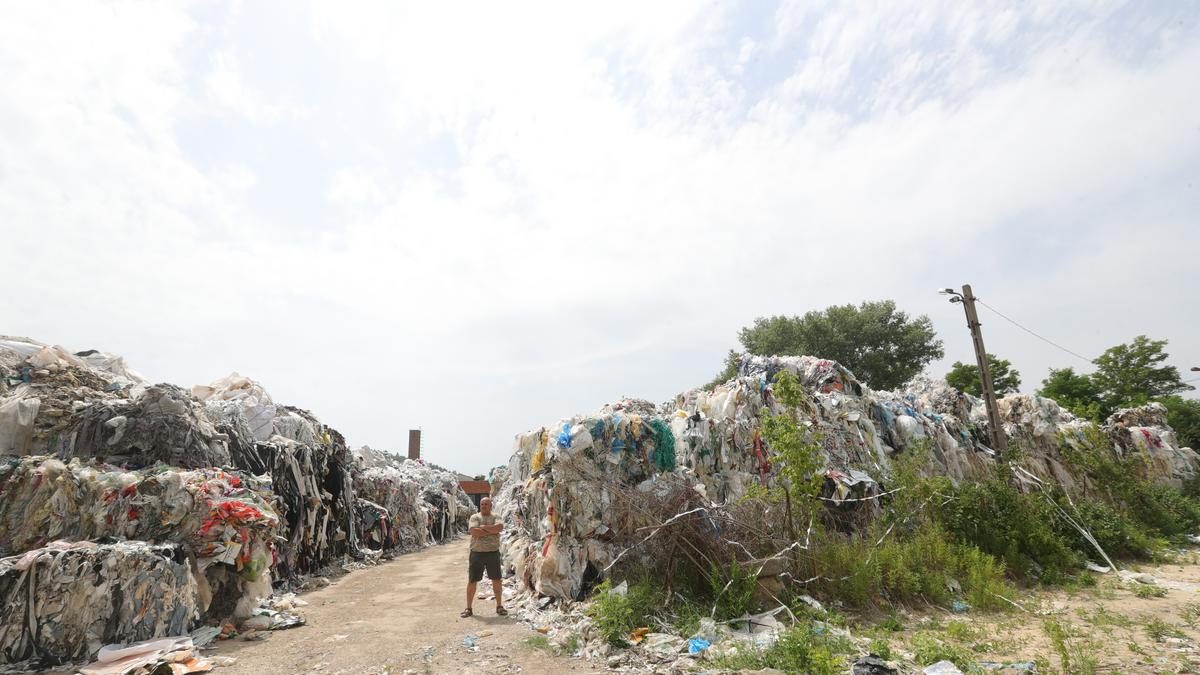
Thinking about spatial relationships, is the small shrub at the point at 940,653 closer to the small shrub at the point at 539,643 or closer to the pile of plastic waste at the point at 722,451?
the pile of plastic waste at the point at 722,451

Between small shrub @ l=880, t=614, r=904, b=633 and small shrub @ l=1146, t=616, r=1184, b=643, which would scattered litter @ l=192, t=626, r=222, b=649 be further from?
small shrub @ l=1146, t=616, r=1184, b=643

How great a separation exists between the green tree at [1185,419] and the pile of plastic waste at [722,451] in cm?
823

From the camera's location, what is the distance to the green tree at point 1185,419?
21578mm

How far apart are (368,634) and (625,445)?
3.53 meters

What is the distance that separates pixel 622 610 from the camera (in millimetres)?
5754

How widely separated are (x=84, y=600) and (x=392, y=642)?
8.67 feet

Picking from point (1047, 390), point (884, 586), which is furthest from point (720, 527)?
point (1047, 390)

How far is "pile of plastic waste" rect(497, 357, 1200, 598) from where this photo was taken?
23.3 ft

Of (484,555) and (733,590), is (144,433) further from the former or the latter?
(733,590)

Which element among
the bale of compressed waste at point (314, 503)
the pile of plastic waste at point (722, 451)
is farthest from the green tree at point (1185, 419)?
the bale of compressed waste at point (314, 503)

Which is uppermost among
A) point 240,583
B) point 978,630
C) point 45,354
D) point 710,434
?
point 45,354

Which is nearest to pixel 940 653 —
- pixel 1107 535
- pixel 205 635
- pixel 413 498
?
pixel 205 635

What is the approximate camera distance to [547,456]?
777cm

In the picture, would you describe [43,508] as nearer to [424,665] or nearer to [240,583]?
[240,583]
